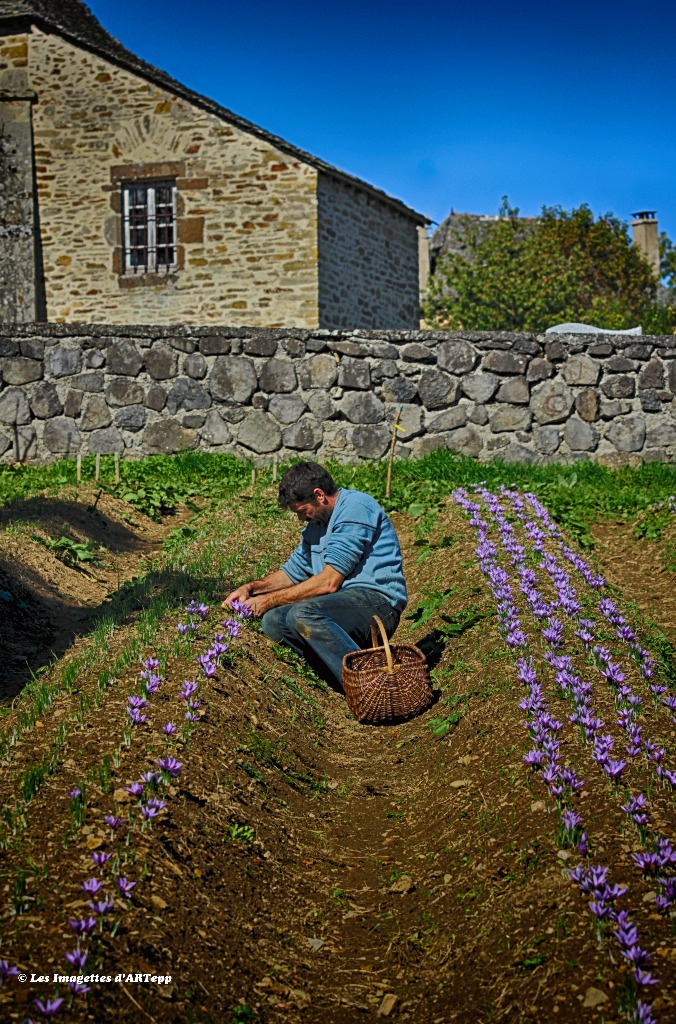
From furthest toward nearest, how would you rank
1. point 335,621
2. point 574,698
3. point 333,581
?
point 333,581 → point 335,621 → point 574,698

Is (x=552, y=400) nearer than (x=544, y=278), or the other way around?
(x=552, y=400)

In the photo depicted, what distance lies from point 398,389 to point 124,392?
3138 millimetres

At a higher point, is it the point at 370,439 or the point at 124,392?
the point at 124,392

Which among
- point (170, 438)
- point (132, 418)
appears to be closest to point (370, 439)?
point (170, 438)

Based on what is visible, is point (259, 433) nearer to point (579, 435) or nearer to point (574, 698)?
point (579, 435)

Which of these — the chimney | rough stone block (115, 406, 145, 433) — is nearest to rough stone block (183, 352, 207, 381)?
rough stone block (115, 406, 145, 433)

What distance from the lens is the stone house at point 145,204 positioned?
17.2m

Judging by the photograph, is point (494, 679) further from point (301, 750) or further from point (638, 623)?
point (638, 623)

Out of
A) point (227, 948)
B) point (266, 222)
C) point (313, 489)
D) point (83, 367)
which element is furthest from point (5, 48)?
point (227, 948)

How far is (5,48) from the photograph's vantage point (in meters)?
17.9

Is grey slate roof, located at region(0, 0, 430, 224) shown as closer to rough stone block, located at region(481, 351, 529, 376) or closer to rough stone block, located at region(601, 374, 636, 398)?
rough stone block, located at region(481, 351, 529, 376)

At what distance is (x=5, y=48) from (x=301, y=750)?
16.9 m

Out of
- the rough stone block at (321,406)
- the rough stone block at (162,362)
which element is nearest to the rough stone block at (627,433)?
the rough stone block at (321,406)

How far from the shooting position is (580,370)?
11695mm
